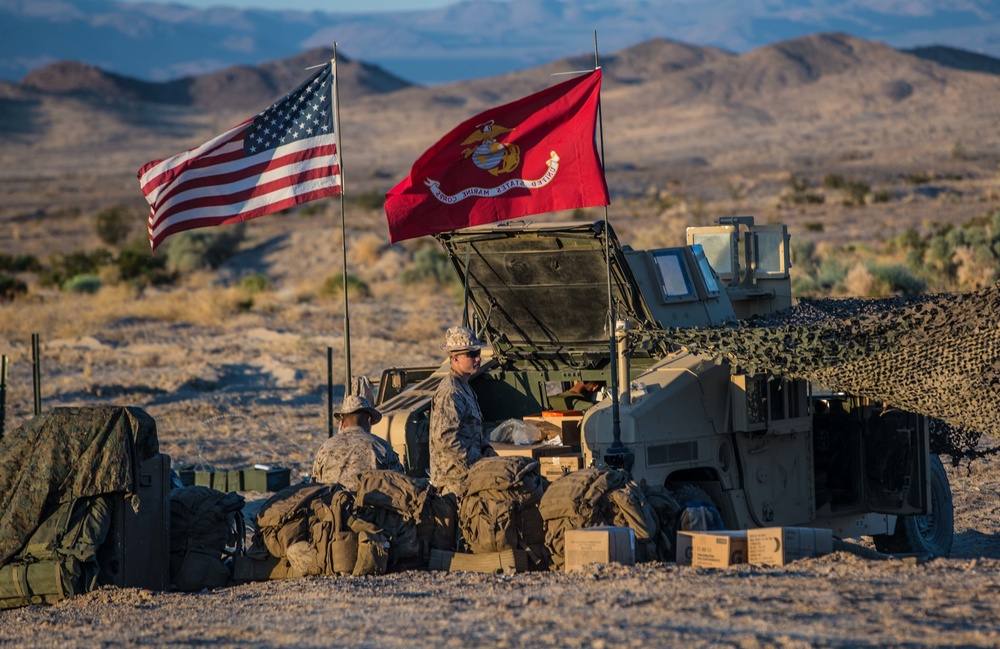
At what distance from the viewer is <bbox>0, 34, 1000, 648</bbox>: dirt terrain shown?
22.6ft

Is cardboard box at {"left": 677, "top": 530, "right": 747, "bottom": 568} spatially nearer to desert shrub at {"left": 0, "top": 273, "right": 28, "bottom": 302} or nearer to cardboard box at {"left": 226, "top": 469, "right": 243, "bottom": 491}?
cardboard box at {"left": 226, "top": 469, "right": 243, "bottom": 491}

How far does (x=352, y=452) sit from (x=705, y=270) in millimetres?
3092

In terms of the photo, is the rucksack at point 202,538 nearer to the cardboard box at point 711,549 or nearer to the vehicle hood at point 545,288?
the vehicle hood at point 545,288

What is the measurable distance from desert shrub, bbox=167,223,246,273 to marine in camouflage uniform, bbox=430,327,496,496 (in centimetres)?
3040

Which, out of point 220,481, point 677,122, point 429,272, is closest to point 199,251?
point 429,272

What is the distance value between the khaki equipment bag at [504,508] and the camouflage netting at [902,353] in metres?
1.59

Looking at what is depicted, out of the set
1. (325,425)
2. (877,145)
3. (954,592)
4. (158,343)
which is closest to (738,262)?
(954,592)

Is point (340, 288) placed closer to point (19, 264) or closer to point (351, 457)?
point (19, 264)

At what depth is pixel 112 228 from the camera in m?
51.3

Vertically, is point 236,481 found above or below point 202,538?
above

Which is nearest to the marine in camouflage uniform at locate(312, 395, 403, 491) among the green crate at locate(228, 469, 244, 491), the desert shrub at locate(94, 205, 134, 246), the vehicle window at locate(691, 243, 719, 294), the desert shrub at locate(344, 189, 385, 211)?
the vehicle window at locate(691, 243, 719, 294)

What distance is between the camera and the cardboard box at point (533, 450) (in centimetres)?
972

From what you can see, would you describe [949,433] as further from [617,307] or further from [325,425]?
[325,425]

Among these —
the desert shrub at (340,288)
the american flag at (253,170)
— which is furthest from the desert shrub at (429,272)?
the american flag at (253,170)
